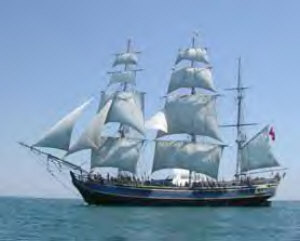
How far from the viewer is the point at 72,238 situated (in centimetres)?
3425

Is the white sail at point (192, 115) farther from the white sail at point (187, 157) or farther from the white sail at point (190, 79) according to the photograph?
the white sail at point (187, 157)

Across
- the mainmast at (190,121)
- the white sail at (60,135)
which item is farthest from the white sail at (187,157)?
the white sail at (60,135)

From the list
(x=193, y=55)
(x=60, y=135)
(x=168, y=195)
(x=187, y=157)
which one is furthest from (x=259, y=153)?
(x=60, y=135)

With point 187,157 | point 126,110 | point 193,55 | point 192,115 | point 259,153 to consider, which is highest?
point 193,55

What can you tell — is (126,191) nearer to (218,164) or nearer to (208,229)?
(218,164)

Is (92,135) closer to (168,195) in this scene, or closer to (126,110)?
(126,110)

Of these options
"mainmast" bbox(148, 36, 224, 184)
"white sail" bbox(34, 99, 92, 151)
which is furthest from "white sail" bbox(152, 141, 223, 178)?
"white sail" bbox(34, 99, 92, 151)

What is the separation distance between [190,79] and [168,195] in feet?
68.8

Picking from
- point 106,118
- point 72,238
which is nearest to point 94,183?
point 106,118

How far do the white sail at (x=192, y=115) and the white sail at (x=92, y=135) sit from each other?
12099mm

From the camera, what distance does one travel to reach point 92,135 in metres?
76.8

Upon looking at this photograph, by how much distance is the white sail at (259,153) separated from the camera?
82.9 metres

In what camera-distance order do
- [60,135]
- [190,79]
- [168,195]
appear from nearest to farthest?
[60,135], [168,195], [190,79]

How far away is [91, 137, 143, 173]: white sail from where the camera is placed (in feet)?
264
